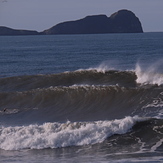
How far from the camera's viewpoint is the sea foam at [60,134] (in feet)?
62.8

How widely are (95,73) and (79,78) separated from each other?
112cm

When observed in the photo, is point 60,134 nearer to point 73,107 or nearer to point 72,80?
point 73,107

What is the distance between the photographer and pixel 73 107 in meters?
25.7

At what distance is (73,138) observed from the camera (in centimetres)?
1925

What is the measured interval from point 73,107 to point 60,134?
6231 mm

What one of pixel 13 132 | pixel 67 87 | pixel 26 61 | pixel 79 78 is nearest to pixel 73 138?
pixel 13 132

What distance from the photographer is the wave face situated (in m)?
19.6

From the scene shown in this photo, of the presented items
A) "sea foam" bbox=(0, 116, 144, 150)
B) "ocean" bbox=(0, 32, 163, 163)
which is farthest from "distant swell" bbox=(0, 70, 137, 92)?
"sea foam" bbox=(0, 116, 144, 150)

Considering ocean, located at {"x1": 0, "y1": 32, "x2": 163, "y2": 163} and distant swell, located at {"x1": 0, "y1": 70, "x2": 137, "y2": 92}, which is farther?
distant swell, located at {"x1": 0, "y1": 70, "x2": 137, "y2": 92}

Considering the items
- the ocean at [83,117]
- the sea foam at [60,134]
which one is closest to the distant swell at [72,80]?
the ocean at [83,117]

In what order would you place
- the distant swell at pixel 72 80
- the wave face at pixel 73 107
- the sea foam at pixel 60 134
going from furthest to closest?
1. the distant swell at pixel 72 80
2. the wave face at pixel 73 107
3. the sea foam at pixel 60 134

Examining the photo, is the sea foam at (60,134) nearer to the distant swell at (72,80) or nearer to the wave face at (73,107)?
the wave face at (73,107)

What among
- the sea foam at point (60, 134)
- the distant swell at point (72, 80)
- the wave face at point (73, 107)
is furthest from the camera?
the distant swell at point (72, 80)

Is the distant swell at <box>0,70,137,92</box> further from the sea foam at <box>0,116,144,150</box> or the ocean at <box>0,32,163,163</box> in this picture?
the sea foam at <box>0,116,144,150</box>
